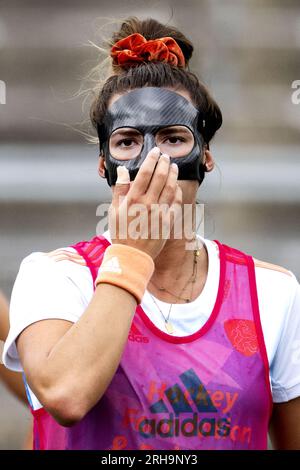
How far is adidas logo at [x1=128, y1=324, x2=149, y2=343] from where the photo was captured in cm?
145

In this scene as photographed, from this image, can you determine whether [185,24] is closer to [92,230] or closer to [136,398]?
[92,230]

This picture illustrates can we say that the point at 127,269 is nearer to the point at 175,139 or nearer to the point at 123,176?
the point at 123,176

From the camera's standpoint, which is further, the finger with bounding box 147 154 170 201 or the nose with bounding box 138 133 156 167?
the nose with bounding box 138 133 156 167

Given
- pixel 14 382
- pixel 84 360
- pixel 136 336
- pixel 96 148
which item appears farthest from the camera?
pixel 96 148

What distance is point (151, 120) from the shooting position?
155 cm

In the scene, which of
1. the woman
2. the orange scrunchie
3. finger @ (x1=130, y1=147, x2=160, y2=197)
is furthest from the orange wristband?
the woman

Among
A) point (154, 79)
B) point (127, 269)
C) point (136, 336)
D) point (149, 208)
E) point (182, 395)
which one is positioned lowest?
point (182, 395)

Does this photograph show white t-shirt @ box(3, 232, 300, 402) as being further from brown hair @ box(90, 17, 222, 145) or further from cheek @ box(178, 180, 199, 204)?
brown hair @ box(90, 17, 222, 145)

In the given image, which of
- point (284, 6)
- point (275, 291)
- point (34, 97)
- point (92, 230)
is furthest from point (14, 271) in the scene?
point (284, 6)

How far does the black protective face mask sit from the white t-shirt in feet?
0.61

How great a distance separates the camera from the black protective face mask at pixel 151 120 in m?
1.54

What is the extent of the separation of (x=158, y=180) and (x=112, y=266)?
18cm

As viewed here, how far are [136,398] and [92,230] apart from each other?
905 mm

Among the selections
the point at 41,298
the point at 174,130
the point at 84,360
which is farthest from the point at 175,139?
the point at 84,360
